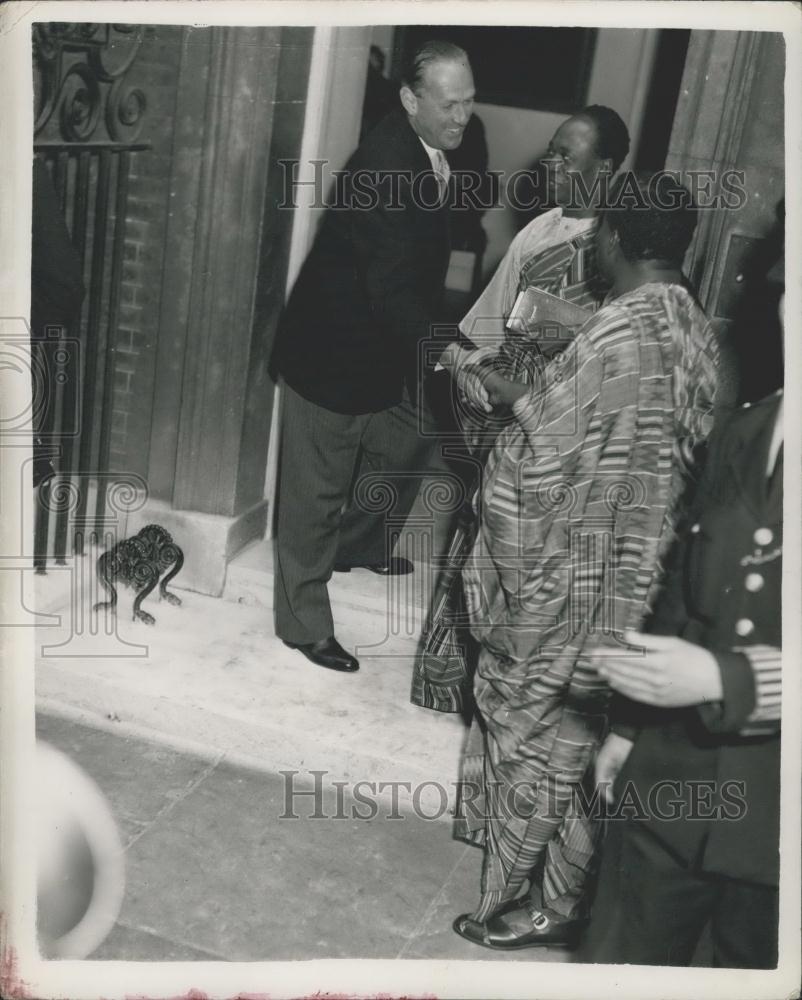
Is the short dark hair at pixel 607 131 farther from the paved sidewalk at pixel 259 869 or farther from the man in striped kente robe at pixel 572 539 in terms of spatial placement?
the paved sidewalk at pixel 259 869

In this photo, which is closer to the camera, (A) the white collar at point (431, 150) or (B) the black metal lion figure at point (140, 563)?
(A) the white collar at point (431, 150)

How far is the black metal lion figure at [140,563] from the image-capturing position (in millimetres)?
4383

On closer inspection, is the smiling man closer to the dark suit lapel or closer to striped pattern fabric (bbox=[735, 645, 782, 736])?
the dark suit lapel

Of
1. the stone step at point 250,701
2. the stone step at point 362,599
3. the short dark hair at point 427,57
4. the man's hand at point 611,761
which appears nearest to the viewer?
the man's hand at point 611,761

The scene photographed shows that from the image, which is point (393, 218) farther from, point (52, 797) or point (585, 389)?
point (52, 797)

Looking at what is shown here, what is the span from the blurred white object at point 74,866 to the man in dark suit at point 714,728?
150 centimetres

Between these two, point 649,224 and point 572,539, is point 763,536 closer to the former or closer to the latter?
point 572,539

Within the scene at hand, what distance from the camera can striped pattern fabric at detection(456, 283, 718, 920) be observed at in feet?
9.85

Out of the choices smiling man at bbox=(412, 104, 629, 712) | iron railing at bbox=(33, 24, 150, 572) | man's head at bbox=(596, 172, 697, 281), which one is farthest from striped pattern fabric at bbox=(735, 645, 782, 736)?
iron railing at bbox=(33, 24, 150, 572)

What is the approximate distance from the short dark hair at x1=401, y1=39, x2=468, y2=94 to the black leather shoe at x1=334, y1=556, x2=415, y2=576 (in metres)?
1.89

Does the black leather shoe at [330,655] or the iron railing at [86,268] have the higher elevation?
the iron railing at [86,268]

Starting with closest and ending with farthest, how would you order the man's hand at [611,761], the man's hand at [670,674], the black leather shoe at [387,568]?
the man's hand at [670,674], the man's hand at [611,761], the black leather shoe at [387,568]

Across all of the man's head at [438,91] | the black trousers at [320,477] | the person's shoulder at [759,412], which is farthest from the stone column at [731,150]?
the person's shoulder at [759,412]

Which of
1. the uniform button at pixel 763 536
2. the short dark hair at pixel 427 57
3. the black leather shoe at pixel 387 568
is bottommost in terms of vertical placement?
the black leather shoe at pixel 387 568
